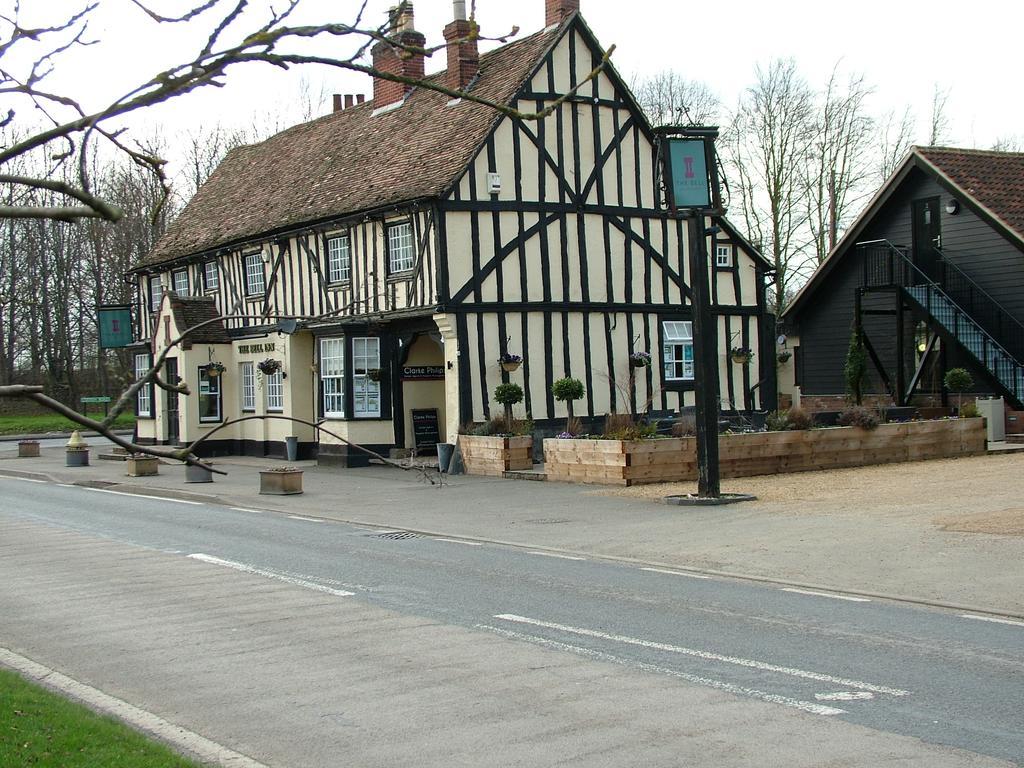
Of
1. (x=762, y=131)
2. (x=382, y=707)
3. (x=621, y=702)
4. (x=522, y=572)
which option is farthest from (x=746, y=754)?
(x=762, y=131)

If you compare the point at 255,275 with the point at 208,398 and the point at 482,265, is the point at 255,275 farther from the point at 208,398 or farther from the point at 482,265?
the point at 482,265

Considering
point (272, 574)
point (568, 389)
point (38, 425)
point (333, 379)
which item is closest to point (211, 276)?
point (333, 379)

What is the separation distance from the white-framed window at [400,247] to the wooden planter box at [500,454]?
483 centimetres

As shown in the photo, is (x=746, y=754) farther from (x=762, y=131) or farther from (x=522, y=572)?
(x=762, y=131)

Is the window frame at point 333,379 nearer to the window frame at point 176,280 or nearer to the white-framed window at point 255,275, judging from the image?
the white-framed window at point 255,275

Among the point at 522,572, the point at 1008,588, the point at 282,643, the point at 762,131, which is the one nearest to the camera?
the point at 282,643

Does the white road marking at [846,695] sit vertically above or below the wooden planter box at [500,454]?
below

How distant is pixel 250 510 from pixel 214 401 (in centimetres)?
1581

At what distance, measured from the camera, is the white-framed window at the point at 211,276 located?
36.3 m

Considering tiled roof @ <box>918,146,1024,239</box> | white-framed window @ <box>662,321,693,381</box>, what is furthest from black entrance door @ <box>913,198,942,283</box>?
white-framed window @ <box>662,321,693,381</box>

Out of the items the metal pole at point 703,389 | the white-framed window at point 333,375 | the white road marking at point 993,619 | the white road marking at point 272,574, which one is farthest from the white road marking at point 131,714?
the white-framed window at point 333,375

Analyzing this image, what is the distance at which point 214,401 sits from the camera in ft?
119

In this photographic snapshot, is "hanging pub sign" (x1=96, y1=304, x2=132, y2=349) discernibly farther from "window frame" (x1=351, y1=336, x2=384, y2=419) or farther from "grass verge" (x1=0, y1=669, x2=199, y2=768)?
"grass verge" (x1=0, y1=669, x2=199, y2=768)

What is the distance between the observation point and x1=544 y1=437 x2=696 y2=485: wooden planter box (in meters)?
21.8
